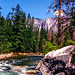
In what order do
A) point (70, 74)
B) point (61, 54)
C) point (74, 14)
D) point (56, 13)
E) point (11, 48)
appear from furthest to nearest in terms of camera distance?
point (11, 48)
point (56, 13)
point (74, 14)
point (61, 54)
point (70, 74)

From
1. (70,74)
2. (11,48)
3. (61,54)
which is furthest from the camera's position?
(11,48)

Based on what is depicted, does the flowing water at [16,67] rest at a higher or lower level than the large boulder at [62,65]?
lower

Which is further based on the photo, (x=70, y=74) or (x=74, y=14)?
(x=74, y=14)

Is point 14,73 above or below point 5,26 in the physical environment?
below

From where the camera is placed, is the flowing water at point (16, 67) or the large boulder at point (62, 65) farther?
the flowing water at point (16, 67)

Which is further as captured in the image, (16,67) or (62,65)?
(16,67)

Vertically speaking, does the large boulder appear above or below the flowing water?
above

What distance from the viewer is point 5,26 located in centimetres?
3788

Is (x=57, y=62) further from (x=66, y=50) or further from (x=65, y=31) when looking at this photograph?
(x=65, y=31)

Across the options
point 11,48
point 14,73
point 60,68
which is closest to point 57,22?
point 60,68

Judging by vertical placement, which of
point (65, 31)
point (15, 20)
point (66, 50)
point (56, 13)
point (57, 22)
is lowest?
point (66, 50)

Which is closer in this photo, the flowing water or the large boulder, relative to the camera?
the large boulder

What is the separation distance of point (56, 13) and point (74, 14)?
5.82 feet

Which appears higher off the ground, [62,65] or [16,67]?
[62,65]
